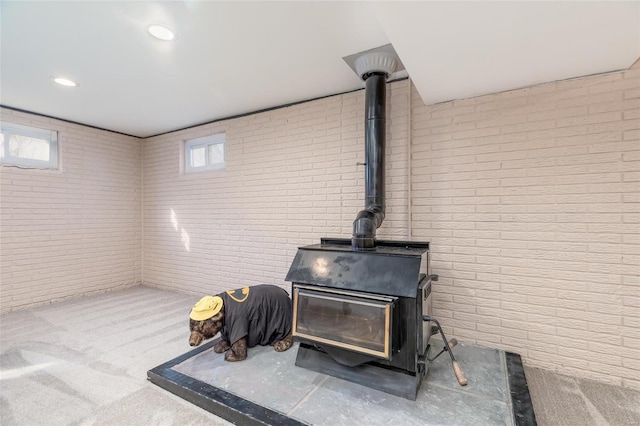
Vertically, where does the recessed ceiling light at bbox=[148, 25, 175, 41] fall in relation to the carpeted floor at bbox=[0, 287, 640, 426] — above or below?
above

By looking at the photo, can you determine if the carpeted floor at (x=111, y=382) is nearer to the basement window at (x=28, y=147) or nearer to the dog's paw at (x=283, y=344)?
the dog's paw at (x=283, y=344)

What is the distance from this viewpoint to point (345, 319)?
76.8 inches

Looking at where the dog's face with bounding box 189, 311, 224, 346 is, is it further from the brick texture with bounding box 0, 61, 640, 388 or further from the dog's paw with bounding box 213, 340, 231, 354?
the brick texture with bounding box 0, 61, 640, 388

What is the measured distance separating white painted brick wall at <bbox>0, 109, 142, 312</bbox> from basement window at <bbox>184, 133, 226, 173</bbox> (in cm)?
107

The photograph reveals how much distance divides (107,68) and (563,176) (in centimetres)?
376

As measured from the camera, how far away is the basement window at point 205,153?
421cm

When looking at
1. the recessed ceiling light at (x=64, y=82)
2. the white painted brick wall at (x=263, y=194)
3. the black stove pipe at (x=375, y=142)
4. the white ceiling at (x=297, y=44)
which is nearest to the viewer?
the white ceiling at (x=297, y=44)

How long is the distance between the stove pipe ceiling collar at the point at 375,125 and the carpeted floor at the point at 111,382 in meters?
1.58

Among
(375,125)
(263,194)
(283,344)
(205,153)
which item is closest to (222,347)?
(283,344)

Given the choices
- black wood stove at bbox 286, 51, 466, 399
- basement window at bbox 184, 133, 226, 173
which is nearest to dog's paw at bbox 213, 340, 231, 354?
black wood stove at bbox 286, 51, 466, 399

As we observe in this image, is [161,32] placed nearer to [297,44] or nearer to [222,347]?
[297,44]

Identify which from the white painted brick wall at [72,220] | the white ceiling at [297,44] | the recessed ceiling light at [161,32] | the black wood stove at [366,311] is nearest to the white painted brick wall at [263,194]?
the white painted brick wall at [72,220]

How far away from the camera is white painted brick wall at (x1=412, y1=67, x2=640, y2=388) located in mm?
2109

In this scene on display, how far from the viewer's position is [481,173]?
254 centimetres
